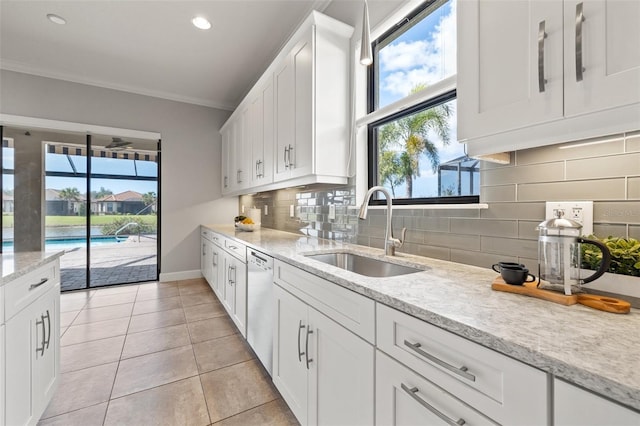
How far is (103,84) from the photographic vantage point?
153 inches

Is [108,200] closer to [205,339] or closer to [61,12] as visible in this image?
[61,12]

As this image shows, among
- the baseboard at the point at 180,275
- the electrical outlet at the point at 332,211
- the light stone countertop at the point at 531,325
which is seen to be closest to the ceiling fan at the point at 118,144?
the baseboard at the point at 180,275

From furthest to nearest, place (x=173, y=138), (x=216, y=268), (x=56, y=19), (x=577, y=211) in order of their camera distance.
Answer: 1. (x=173, y=138)
2. (x=216, y=268)
3. (x=56, y=19)
4. (x=577, y=211)

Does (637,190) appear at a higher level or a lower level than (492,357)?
higher

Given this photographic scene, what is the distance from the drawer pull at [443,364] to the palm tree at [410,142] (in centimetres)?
113

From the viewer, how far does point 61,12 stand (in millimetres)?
2568

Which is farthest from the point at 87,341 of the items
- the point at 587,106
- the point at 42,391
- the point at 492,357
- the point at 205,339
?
the point at 587,106

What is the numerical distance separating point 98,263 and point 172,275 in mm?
1027

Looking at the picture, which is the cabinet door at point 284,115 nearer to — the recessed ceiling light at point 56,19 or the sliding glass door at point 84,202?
the recessed ceiling light at point 56,19

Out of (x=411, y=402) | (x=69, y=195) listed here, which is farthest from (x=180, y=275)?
(x=411, y=402)

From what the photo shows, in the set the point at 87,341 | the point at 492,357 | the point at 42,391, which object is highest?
the point at 492,357

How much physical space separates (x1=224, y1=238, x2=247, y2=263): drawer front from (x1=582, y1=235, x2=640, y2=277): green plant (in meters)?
2.00

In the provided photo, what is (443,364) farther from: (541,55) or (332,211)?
(332,211)

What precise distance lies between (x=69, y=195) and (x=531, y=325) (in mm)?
5076
